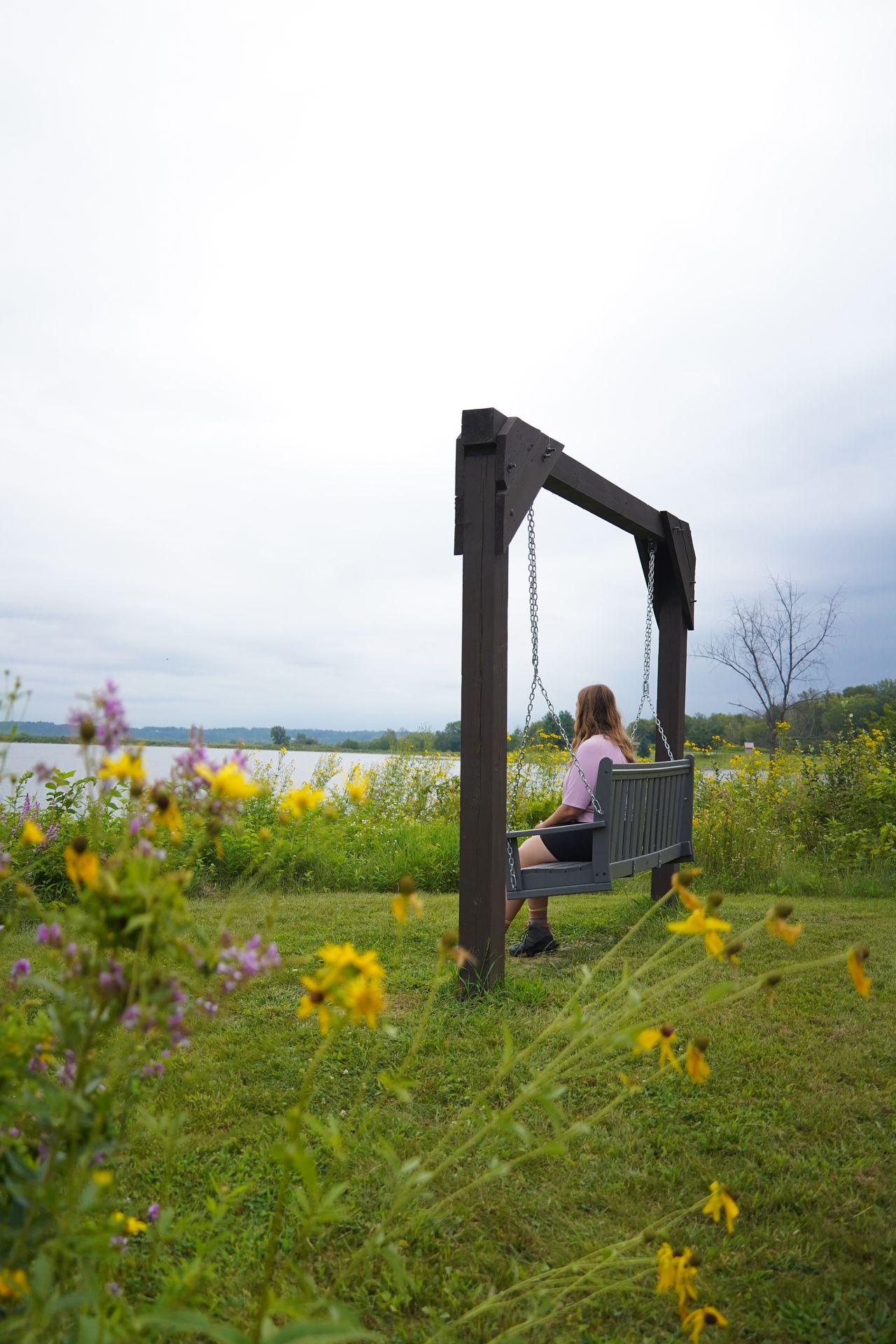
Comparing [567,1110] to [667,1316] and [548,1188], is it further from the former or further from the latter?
[667,1316]

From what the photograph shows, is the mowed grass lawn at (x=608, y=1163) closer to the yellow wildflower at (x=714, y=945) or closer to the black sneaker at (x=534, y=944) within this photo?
the yellow wildflower at (x=714, y=945)

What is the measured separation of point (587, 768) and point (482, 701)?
148cm

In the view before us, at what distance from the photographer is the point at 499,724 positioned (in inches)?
149

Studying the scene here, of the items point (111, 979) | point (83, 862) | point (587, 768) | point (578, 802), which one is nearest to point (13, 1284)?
point (111, 979)

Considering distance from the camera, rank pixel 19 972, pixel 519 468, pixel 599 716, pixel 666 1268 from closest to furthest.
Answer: pixel 19 972 < pixel 666 1268 < pixel 519 468 < pixel 599 716

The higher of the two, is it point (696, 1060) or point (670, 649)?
point (670, 649)

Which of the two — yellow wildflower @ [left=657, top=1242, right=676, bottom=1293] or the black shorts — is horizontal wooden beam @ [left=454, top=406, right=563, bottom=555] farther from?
yellow wildflower @ [left=657, top=1242, right=676, bottom=1293]

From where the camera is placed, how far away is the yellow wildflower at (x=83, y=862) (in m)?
0.75

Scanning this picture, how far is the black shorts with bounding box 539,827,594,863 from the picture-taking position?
4.81 meters

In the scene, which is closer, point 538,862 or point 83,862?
point 83,862

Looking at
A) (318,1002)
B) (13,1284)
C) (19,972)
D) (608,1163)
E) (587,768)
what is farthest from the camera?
(587,768)

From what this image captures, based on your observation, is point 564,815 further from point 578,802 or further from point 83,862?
point 83,862

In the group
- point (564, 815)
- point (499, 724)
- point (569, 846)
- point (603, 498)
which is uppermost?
point (603, 498)

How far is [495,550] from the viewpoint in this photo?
3770 mm
